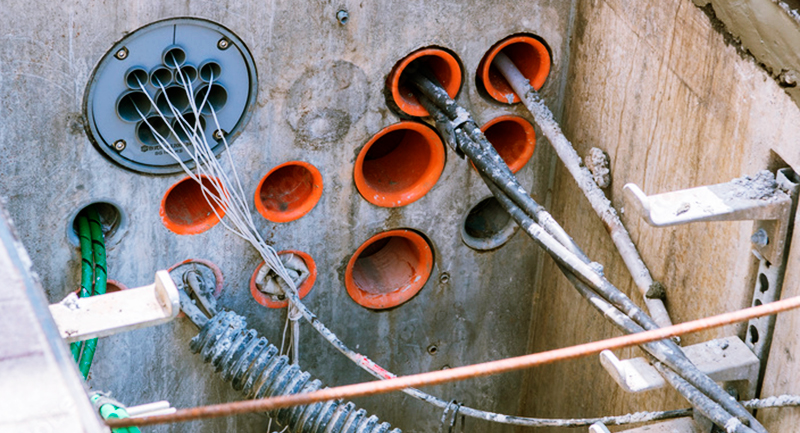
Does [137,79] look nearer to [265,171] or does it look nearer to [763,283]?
[265,171]

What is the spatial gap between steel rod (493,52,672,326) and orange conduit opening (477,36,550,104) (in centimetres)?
6

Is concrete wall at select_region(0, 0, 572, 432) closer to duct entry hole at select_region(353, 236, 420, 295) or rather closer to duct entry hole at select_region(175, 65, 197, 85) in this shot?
duct entry hole at select_region(353, 236, 420, 295)

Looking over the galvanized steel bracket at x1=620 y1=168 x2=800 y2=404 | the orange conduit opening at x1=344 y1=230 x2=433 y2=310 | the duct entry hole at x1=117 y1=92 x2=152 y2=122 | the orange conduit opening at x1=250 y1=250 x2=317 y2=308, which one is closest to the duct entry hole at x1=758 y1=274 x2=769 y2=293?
the galvanized steel bracket at x1=620 y1=168 x2=800 y2=404

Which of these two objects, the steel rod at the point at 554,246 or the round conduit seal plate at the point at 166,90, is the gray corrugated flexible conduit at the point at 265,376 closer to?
the round conduit seal plate at the point at 166,90

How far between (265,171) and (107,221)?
63 cm

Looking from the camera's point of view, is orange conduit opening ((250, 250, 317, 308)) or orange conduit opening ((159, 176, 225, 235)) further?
orange conduit opening ((250, 250, 317, 308))

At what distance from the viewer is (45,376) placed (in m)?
1.79

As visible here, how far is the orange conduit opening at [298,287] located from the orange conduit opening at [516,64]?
1.05 meters

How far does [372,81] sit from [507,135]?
2.66 feet

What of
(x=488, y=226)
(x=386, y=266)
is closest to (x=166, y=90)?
(x=386, y=266)

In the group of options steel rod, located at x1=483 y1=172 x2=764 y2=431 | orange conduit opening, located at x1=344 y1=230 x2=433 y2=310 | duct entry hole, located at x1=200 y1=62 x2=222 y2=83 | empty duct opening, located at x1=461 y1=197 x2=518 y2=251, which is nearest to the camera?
steel rod, located at x1=483 y1=172 x2=764 y2=431

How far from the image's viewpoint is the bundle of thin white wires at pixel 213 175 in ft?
11.3

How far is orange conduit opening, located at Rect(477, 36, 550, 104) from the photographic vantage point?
388 cm

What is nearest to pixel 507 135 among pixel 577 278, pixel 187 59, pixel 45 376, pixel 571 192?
pixel 571 192
